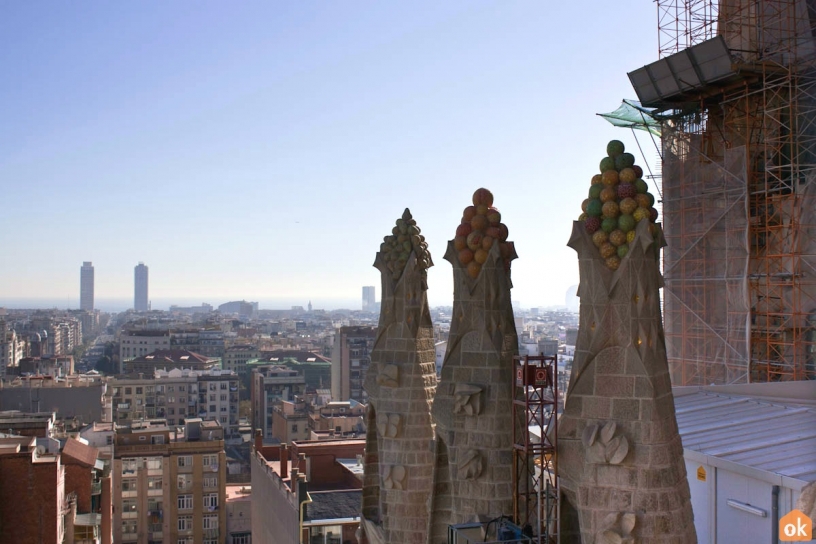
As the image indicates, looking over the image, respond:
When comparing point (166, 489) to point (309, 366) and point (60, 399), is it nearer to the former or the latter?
point (60, 399)

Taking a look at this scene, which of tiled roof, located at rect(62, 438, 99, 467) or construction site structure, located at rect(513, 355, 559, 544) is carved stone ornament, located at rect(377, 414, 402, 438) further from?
tiled roof, located at rect(62, 438, 99, 467)

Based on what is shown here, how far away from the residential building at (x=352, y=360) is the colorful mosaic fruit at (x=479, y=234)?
271 feet

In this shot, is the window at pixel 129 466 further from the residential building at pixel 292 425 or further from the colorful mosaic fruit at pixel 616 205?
the colorful mosaic fruit at pixel 616 205

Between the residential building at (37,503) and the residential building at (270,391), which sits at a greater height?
the residential building at (37,503)

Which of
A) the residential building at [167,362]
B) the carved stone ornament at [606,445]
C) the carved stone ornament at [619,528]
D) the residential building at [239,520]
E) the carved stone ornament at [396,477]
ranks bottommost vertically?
the residential building at [239,520]

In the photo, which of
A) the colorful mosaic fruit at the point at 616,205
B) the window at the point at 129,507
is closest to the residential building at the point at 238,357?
the window at the point at 129,507

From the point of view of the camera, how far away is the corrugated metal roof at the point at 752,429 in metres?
11.7

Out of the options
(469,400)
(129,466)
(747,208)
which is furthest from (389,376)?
(129,466)

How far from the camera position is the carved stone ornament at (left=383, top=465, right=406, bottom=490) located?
1462 cm

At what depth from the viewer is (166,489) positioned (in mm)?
49812

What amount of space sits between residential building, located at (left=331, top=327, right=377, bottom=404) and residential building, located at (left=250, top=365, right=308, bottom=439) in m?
4.75

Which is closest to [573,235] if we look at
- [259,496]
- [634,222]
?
[634,222]

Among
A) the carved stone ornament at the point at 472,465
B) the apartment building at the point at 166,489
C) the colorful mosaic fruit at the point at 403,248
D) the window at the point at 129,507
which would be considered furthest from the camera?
the window at the point at 129,507

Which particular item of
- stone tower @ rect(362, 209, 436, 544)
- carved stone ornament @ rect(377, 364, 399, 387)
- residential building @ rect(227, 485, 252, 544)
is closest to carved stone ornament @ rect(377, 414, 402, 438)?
stone tower @ rect(362, 209, 436, 544)
